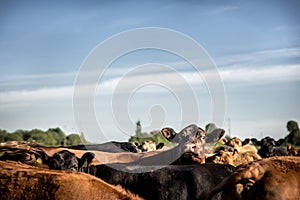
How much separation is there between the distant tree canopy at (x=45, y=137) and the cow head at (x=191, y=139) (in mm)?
38244

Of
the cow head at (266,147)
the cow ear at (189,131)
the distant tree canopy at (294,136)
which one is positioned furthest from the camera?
the distant tree canopy at (294,136)

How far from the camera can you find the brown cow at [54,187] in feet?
23.0

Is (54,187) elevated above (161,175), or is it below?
below

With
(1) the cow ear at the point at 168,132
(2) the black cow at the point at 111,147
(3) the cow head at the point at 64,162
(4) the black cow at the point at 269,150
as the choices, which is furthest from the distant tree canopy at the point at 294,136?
(3) the cow head at the point at 64,162

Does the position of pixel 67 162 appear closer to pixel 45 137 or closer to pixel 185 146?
pixel 185 146

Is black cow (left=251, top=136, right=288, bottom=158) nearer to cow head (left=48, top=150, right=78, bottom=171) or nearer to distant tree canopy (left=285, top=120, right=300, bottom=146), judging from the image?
cow head (left=48, top=150, right=78, bottom=171)

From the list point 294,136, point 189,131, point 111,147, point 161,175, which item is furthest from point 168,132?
point 294,136

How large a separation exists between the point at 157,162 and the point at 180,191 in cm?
409

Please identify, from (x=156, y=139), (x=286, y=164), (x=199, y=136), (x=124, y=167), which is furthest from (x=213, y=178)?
(x=156, y=139)

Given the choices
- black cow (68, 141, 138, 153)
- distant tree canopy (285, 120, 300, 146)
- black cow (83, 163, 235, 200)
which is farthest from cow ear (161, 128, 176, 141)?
distant tree canopy (285, 120, 300, 146)

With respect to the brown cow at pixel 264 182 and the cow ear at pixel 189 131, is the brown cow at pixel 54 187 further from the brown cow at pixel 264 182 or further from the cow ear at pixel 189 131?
the cow ear at pixel 189 131

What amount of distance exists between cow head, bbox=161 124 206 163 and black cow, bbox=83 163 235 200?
4230 millimetres

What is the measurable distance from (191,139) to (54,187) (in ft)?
26.5

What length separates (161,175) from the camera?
9852 mm
